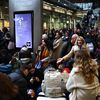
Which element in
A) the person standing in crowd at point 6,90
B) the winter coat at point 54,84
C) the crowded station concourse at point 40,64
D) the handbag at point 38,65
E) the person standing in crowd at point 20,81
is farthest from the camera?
the handbag at point 38,65

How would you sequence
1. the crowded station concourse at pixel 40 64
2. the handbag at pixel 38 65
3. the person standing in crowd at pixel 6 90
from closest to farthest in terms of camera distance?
the person standing in crowd at pixel 6 90, the crowded station concourse at pixel 40 64, the handbag at pixel 38 65

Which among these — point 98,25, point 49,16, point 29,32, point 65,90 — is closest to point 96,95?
point 65,90

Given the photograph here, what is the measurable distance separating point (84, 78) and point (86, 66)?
0.18 meters

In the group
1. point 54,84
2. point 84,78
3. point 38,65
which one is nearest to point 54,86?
point 54,84

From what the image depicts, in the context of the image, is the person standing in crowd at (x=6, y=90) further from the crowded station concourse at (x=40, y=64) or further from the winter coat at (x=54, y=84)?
the winter coat at (x=54, y=84)

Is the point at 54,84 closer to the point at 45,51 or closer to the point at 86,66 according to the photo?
the point at 86,66

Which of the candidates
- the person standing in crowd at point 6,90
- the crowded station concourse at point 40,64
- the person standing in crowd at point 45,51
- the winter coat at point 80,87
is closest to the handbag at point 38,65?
the crowded station concourse at point 40,64

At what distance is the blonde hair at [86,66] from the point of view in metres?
5.04

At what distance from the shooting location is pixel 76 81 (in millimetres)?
5117

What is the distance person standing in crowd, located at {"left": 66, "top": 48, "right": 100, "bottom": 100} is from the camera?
199 inches

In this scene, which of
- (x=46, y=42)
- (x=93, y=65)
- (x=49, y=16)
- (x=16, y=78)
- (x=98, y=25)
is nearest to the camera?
(x=16, y=78)

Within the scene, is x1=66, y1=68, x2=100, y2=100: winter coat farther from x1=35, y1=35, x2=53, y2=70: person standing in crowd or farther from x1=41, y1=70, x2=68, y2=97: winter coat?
x1=35, y1=35, x2=53, y2=70: person standing in crowd

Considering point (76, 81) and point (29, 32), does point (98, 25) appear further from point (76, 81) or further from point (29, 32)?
point (76, 81)

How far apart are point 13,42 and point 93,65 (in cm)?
515
